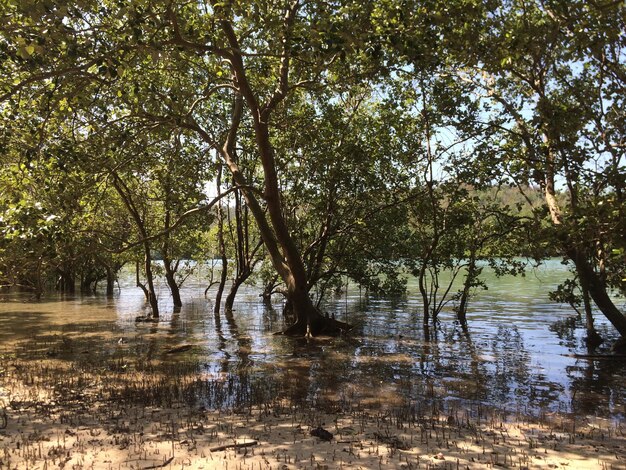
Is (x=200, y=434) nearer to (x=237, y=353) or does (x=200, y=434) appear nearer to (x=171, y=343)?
(x=237, y=353)

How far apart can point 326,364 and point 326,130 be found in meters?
8.83

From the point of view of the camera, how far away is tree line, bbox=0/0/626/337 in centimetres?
916

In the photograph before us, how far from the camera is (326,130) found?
60.3 feet

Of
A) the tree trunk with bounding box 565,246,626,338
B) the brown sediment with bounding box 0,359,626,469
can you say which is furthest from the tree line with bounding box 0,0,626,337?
the brown sediment with bounding box 0,359,626,469

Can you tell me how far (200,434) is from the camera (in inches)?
279

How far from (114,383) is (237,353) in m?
4.88

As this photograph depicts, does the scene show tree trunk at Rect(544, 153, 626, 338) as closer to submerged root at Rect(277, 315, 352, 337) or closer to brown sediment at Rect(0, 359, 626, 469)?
brown sediment at Rect(0, 359, 626, 469)

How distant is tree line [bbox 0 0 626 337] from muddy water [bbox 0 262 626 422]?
7.13 feet

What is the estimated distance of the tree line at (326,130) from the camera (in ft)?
30.1

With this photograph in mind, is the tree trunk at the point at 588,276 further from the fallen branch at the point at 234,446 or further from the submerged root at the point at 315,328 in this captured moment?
→ the fallen branch at the point at 234,446

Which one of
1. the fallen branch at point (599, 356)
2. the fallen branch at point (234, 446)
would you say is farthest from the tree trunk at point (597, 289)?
the fallen branch at point (234, 446)

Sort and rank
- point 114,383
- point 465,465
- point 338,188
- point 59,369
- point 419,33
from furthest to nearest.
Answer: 1. point 338,188
2. point 59,369
3. point 114,383
4. point 419,33
5. point 465,465

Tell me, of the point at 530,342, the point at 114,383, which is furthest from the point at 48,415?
the point at 530,342

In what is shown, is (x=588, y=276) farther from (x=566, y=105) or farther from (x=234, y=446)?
(x=234, y=446)
